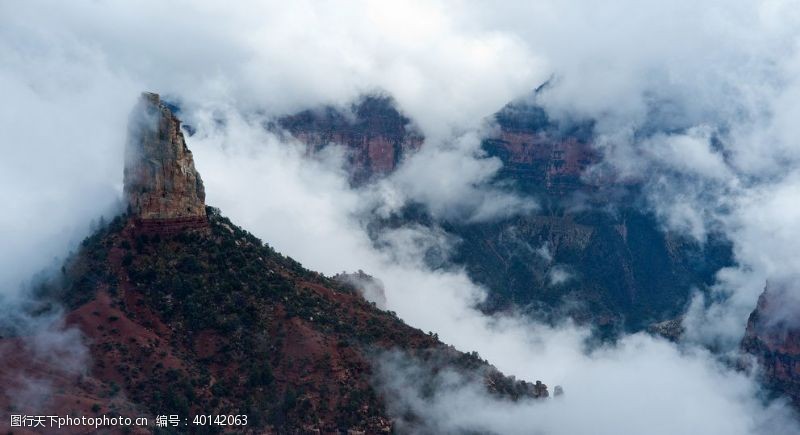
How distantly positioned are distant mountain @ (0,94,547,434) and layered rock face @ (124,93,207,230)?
178 mm

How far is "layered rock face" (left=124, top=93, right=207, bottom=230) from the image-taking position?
144250 millimetres

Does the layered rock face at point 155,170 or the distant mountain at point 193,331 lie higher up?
the layered rock face at point 155,170

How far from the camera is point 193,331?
13688 centimetres

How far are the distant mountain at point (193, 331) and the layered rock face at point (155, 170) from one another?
0.18m

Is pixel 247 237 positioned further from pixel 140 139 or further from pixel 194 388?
pixel 194 388

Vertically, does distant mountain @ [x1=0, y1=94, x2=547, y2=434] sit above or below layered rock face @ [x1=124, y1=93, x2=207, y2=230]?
below

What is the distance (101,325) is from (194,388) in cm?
1618

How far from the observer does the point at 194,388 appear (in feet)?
413

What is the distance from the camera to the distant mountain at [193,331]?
122688 millimetres

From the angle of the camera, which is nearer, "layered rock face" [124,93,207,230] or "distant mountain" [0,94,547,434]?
"distant mountain" [0,94,547,434]

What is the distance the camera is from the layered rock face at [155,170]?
14425cm

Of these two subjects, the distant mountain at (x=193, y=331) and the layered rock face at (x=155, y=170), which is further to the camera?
the layered rock face at (x=155, y=170)

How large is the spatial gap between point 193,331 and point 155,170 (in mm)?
26443

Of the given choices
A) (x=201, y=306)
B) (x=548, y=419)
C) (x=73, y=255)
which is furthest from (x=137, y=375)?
(x=548, y=419)
